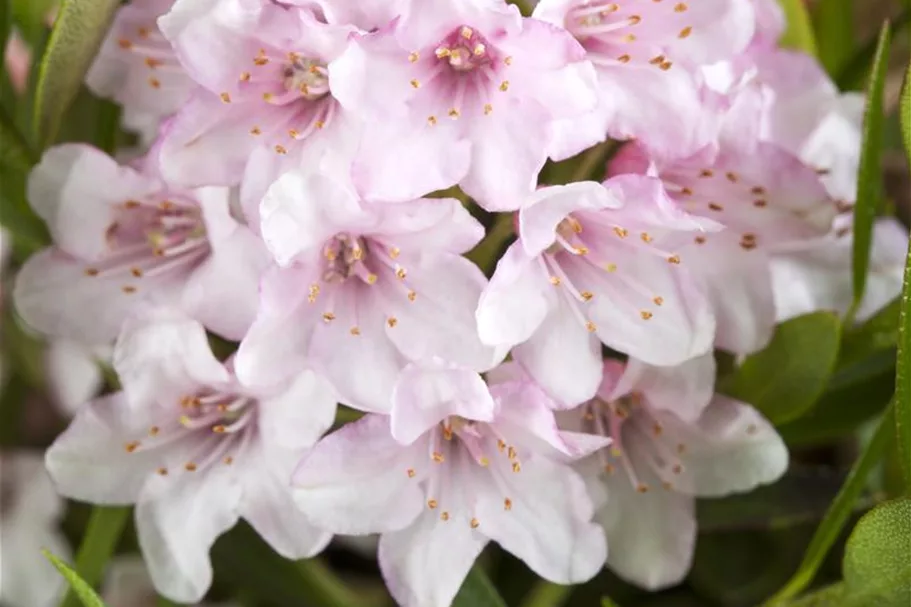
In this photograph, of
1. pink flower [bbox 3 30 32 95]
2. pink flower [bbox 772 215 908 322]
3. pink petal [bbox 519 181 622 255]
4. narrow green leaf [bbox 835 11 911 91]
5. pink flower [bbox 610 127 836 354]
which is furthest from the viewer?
pink flower [bbox 3 30 32 95]

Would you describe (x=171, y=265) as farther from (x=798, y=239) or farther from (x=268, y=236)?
(x=798, y=239)

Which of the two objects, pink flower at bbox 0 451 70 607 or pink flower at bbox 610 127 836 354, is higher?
pink flower at bbox 610 127 836 354

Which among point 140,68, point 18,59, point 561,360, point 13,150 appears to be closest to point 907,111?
point 561,360

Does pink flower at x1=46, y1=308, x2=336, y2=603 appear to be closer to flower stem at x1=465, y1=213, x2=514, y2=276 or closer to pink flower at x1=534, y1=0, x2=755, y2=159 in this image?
flower stem at x1=465, y1=213, x2=514, y2=276

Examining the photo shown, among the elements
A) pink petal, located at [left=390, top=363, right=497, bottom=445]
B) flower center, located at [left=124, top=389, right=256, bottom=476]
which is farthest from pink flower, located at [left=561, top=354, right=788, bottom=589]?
flower center, located at [left=124, top=389, right=256, bottom=476]

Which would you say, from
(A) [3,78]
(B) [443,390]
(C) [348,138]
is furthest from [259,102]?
(A) [3,78]

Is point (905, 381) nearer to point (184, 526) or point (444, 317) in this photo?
point (444, 317)
